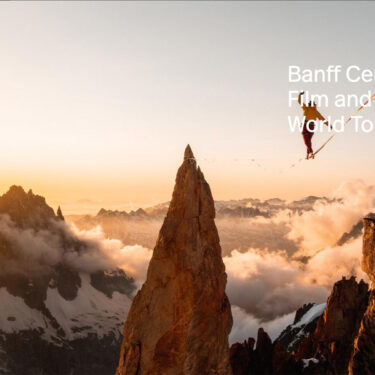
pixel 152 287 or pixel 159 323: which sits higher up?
pixel 152 287

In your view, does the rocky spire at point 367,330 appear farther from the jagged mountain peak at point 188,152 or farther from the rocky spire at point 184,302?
the jagged mountain peak at point 188,152

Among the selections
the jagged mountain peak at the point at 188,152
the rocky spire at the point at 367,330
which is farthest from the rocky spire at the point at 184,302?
the rocky spire at the point at 367,330

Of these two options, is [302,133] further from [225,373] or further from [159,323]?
[225,373]

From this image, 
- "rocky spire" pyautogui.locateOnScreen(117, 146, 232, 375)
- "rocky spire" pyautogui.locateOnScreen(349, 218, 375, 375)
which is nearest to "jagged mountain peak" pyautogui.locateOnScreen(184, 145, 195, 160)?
"rocky spire" pyautogui.locateOnScreen(117, 146, 232, 375)

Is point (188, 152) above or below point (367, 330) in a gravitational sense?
above

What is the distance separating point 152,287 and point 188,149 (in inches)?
666

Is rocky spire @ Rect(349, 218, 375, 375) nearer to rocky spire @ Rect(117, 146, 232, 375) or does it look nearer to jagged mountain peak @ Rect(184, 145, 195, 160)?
rocky spire @ Rect(117, 146, 232, 375)

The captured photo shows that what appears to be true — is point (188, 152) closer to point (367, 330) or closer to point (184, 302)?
point (184, 302)

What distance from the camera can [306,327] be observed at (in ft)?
632

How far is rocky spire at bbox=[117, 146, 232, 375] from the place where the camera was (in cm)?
6022

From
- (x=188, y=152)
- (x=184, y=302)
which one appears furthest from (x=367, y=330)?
(x=188, y=152)

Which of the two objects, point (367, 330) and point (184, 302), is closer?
point (184, 302)

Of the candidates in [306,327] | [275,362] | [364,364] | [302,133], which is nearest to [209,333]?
[364,364]

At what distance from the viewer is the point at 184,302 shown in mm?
61188
